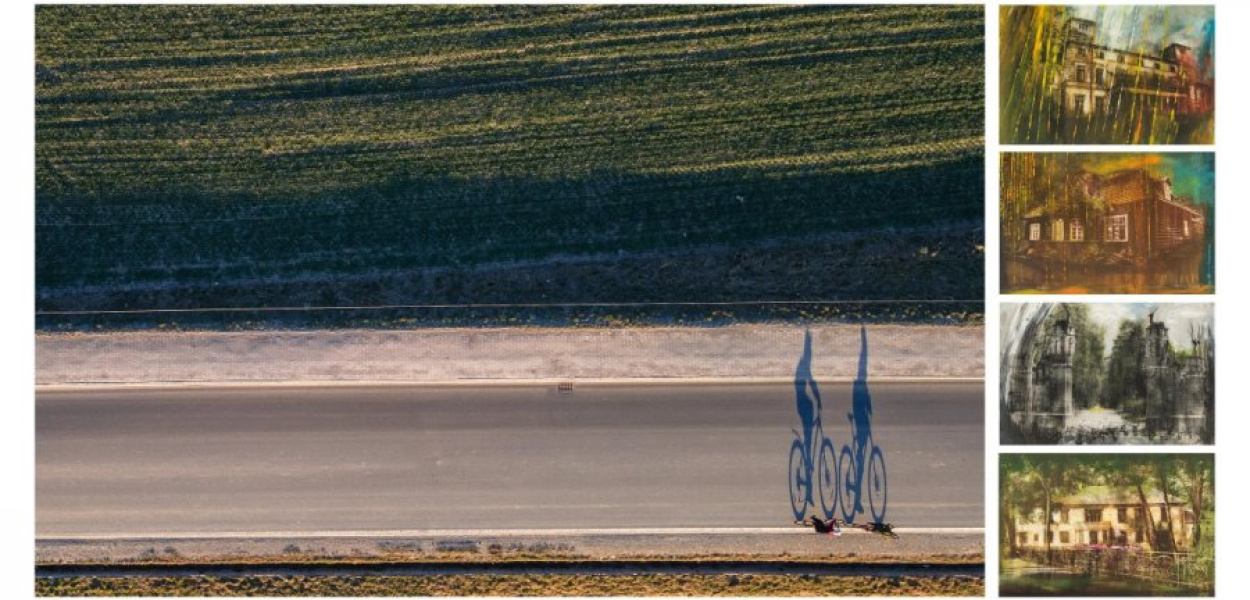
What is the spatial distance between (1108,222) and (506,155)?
862 centimetres

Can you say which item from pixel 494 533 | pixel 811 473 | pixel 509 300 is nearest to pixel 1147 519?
pixel 811 473

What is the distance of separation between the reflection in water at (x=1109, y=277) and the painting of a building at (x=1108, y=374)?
246mm

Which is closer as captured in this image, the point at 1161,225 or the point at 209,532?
the point at 1161,225

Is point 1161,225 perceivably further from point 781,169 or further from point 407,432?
point 407,432

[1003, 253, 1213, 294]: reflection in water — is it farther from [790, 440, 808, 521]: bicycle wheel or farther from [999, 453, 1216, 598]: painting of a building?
[790, 440, 808, 521]: bicycle wheel

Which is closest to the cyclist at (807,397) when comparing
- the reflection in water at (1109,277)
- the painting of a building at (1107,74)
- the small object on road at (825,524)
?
the small object on road at (825,524)

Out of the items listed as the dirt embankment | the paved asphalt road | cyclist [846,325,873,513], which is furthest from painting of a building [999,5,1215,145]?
the paved asphalt road

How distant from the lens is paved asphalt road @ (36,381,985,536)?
11.9 m

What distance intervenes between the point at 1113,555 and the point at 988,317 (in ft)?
12.5

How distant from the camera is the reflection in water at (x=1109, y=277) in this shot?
34.3ft

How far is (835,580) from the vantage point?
1190cm

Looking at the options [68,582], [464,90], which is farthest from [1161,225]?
[68,582]

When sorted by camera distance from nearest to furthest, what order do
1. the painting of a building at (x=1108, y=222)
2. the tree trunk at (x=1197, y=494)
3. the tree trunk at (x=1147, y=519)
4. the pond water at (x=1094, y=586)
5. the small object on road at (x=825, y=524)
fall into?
the painting of a building at (x=1108, y=222) < the tree trunk at (x=1197, y=494) < the tree trunk at (x=1147, y=519) < the pond water at (x=1094, y=586) < the small object on road at (x=825, y=524)

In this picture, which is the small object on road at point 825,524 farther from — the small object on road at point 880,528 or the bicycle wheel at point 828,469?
the bicycle wheel at point 828,469
